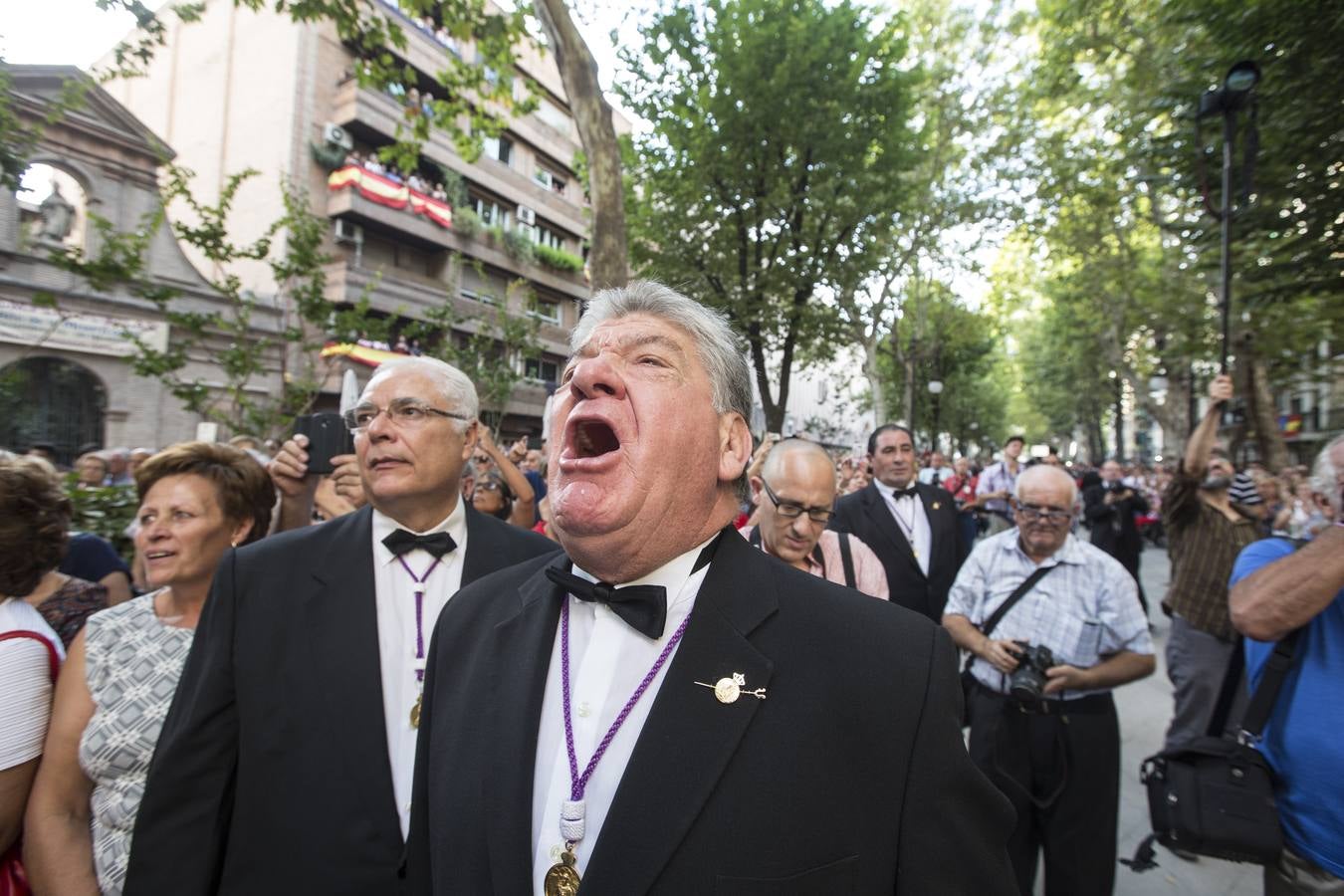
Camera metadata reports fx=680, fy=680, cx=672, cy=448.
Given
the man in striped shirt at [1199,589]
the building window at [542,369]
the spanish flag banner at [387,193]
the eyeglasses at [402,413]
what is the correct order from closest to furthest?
the eyeglasses at [402,413] < the man in striped shirt at [1199,589] < the spanish flag banner at [387,193] < the building window at [542,369]

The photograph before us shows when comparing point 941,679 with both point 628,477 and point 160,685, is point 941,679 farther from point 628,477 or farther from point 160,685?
point 160,685

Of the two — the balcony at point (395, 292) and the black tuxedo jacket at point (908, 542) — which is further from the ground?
the balcony at point (395, 292)

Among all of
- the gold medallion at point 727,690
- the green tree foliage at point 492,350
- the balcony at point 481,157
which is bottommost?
the gold medallion at point 727,690

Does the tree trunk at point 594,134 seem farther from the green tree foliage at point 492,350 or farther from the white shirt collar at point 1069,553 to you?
the green tree foliage at point 492,350

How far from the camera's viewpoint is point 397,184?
22672mm

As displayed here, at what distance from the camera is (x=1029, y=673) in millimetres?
2879

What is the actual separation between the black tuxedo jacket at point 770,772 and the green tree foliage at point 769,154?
9.80 metres

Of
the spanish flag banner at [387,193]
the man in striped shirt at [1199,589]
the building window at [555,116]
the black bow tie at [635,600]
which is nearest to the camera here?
the black bow tie at [635,600]

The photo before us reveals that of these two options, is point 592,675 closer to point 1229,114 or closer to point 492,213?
point 1229,114

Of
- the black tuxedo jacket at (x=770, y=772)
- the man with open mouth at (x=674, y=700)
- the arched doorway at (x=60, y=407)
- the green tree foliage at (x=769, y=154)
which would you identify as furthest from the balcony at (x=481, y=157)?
the black tuxedo jacket at (x=770, y=772)

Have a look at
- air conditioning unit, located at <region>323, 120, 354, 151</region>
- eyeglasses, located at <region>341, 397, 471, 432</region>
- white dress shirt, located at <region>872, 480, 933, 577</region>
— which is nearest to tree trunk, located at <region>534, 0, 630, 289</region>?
white dress shirt, located at <region>872, 480, 933, 577</region>

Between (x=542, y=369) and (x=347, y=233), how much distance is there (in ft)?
32.0

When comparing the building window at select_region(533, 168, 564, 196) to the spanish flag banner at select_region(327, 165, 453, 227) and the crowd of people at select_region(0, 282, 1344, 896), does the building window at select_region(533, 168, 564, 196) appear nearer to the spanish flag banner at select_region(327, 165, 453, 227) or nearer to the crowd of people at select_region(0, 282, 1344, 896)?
the spanish flag banner at select_region(327, 165, 453, 227)

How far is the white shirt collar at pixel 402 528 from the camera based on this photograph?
2.35m
